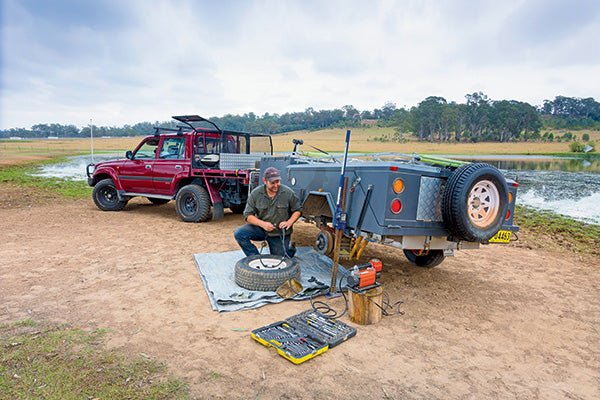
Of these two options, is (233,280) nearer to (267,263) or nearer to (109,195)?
(267,263)

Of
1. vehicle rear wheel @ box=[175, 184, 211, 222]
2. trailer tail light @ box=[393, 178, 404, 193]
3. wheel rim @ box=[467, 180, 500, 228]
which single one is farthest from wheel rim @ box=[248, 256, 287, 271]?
vehicle rear wheel @ box=[175, 184, 211, 222]

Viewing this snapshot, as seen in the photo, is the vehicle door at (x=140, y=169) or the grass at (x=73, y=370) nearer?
the grass at (x=73, y=370)

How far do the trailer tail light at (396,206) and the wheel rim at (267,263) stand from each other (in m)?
1.46

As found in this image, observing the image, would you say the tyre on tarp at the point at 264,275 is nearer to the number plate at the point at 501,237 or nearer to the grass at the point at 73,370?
the grass at the point at 73,370

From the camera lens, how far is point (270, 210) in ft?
15.5

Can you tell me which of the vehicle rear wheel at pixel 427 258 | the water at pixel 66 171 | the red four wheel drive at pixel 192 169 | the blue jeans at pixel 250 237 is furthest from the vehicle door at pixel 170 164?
the vehicle rear wheel at pixel 427 258

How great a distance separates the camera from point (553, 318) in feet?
13.4

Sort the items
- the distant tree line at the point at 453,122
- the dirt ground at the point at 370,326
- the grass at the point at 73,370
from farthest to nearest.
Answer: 1. the distant tree line at the point at 453,122
2. the dirt ground at the point at 370,326
3. the grass at the point at 73,370

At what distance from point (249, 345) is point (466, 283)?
10.2 feet

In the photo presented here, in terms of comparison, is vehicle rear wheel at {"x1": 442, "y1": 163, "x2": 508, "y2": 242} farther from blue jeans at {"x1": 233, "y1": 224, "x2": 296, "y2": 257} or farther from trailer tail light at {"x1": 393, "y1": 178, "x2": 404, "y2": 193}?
blue jeans at {"x1": 233, "y1": 224, "x2": 296, "y2": 257}

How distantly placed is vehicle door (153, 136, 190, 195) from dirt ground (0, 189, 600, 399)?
2154mm

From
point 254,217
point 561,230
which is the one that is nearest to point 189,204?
point 254,217

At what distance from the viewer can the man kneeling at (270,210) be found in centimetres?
462

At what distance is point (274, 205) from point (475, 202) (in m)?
2.20
